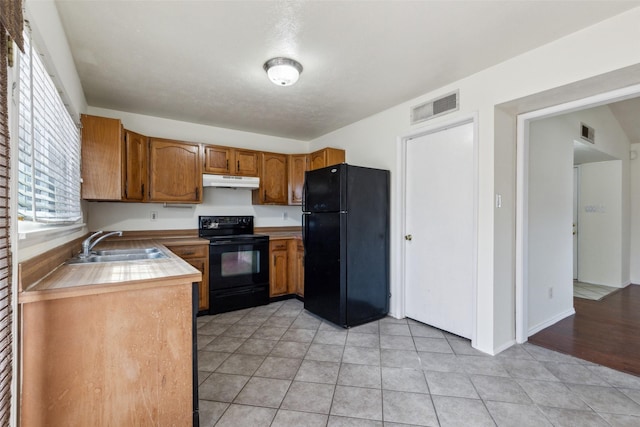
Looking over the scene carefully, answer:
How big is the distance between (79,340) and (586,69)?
315 cm

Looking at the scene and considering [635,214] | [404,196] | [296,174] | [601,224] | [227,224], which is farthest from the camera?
[635,214]

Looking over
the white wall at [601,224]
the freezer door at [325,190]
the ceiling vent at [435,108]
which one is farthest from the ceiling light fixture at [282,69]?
the white wall at [601,224]

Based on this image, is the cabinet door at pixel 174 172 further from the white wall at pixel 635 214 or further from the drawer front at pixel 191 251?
the white wall at pixel 635 214

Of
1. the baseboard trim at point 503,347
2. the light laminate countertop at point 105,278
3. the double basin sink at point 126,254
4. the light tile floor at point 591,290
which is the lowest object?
the light tile floor at point 591,290

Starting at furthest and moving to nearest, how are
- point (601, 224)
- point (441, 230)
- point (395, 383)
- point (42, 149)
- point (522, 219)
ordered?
point (601, 224), point (441, 230), point (522, 219), point (395, 383), point (42, 149)

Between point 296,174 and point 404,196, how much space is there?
1.66 meters

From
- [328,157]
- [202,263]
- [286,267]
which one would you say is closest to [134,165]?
[202,263]

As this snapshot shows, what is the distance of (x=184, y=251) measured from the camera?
3.28 m

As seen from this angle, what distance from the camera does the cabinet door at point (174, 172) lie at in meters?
3.37

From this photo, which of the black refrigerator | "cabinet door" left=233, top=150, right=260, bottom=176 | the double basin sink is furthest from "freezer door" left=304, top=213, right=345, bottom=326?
the double basin sink

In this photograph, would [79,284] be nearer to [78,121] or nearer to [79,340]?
[79,340]

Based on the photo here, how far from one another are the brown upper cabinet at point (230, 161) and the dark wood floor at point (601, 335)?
11.9 feet

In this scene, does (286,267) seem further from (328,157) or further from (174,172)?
(174,172)

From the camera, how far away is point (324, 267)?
3.20m
